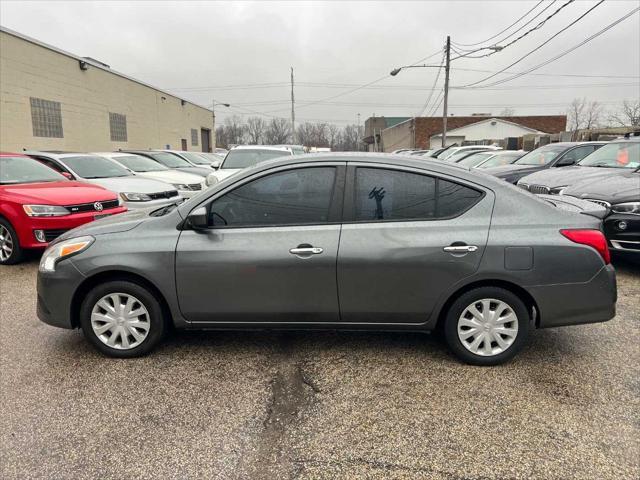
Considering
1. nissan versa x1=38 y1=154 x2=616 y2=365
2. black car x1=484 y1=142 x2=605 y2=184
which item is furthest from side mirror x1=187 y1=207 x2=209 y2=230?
black car x1=484 y1=142 x2=605 y2=184

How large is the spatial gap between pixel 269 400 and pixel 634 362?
2.85m

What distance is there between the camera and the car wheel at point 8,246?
6139mm

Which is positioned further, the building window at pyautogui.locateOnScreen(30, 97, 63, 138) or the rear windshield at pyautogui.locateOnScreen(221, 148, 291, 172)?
the building window at pyautogui.locateOnScreen(30, 97, 63, 138)

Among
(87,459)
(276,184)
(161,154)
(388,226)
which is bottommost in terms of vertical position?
(87,459)

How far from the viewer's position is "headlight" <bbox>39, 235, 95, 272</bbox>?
342 centimetres

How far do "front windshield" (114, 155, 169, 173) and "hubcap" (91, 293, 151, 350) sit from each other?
847 cm

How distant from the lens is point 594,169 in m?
7.46

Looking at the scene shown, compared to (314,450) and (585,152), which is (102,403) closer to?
(314,450)

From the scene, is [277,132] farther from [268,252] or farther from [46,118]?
[268,252]

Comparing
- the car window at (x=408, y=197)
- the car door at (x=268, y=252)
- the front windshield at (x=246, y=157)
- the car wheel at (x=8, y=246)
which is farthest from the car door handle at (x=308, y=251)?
the front windshield at (x=246, y=157)

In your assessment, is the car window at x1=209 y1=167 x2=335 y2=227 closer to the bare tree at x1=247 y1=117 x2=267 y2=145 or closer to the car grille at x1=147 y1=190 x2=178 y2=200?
the car grille at x1=147 y1=190 x2=178 y2=200

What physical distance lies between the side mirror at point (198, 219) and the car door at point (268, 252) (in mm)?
48

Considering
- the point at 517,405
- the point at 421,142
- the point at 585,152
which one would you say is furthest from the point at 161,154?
the point at 421,142

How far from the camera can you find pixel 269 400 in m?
2.97
